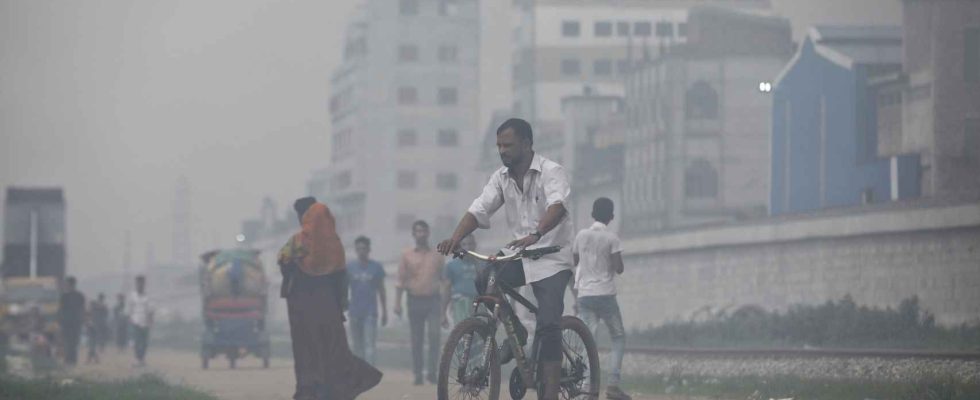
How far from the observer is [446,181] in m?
101

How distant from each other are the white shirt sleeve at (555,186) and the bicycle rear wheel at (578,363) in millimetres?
787

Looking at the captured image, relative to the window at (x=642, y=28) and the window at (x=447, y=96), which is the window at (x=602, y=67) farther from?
the window at (x=447, y=96)

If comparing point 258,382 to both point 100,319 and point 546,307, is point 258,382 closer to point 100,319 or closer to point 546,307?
point 546,307

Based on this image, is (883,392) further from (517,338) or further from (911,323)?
(911,323)

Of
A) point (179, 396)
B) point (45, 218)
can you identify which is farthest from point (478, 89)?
point (179, 396)

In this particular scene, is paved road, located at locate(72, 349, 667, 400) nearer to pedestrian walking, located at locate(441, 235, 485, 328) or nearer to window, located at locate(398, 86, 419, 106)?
pedestrian walking, located at locate(441, 235, 485, 328)

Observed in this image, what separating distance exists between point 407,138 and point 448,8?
7.79 meters

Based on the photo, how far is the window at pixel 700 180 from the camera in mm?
62688

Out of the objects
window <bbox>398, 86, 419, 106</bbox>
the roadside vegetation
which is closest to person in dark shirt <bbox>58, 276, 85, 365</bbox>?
the roadside vegetation

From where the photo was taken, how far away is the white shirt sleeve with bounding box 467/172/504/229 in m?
9.70

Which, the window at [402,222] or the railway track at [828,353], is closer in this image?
the railway track at [828,353]

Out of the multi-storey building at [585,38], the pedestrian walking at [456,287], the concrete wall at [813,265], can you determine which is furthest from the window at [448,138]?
the pedestrian walking at [456,287]

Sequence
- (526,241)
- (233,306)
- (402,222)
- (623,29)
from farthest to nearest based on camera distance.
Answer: (402,222), (623,29), (233,306), (526,241)

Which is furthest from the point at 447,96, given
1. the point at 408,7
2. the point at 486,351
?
the point at 486,351
